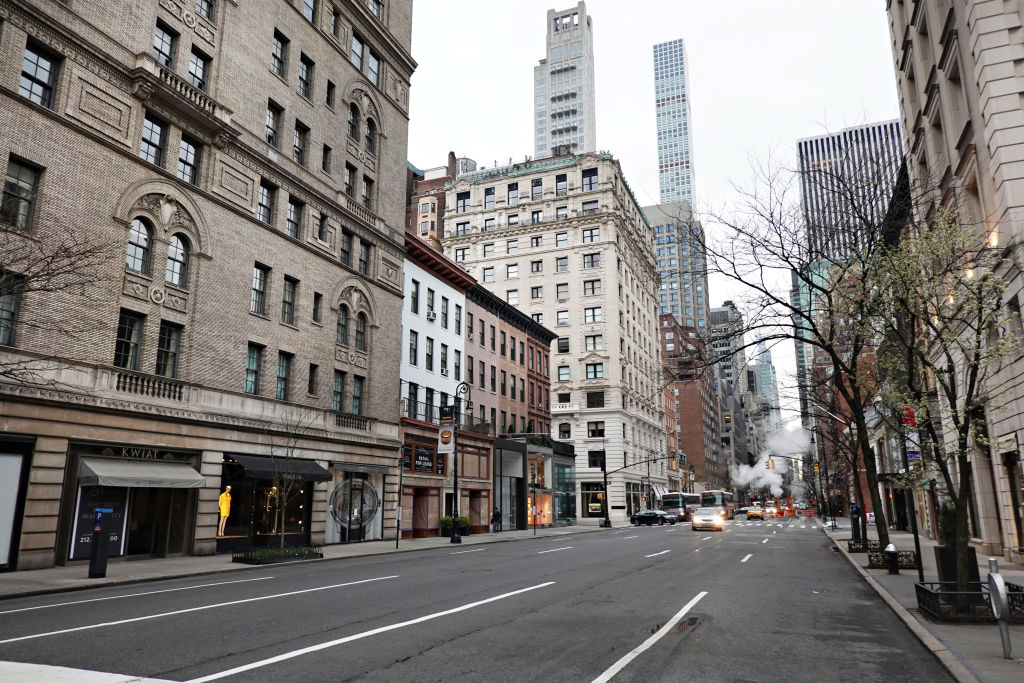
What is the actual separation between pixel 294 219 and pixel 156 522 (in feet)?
46.2

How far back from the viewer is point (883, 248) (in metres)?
13.3

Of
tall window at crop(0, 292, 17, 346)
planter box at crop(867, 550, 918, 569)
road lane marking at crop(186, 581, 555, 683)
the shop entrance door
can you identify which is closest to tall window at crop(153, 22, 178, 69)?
tall window at crop(0, 292, 17, 346)

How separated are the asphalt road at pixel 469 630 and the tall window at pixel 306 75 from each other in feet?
75.2

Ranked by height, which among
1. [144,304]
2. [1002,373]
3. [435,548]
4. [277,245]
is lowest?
[435,548]

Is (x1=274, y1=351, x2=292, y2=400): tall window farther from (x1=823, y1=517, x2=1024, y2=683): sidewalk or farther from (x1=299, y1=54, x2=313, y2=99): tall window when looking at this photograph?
(x1=823, y1=517, x2=1024, y2=683): sidewalk

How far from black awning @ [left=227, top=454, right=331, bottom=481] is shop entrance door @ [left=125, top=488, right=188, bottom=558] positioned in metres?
2.43

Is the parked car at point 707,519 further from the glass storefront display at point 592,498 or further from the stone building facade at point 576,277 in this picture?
the glass storefront display at point 592,498

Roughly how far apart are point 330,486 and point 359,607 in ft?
65.9

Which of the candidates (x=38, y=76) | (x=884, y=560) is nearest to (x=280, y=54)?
(x=38, y=76)

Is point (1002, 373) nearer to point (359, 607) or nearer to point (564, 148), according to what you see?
point (359, 607)

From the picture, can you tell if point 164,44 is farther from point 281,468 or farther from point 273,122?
point 281,468

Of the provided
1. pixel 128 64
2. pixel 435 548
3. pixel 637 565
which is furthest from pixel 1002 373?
pixel 128 64

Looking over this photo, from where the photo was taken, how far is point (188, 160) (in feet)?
81.9

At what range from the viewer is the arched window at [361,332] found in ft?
112
